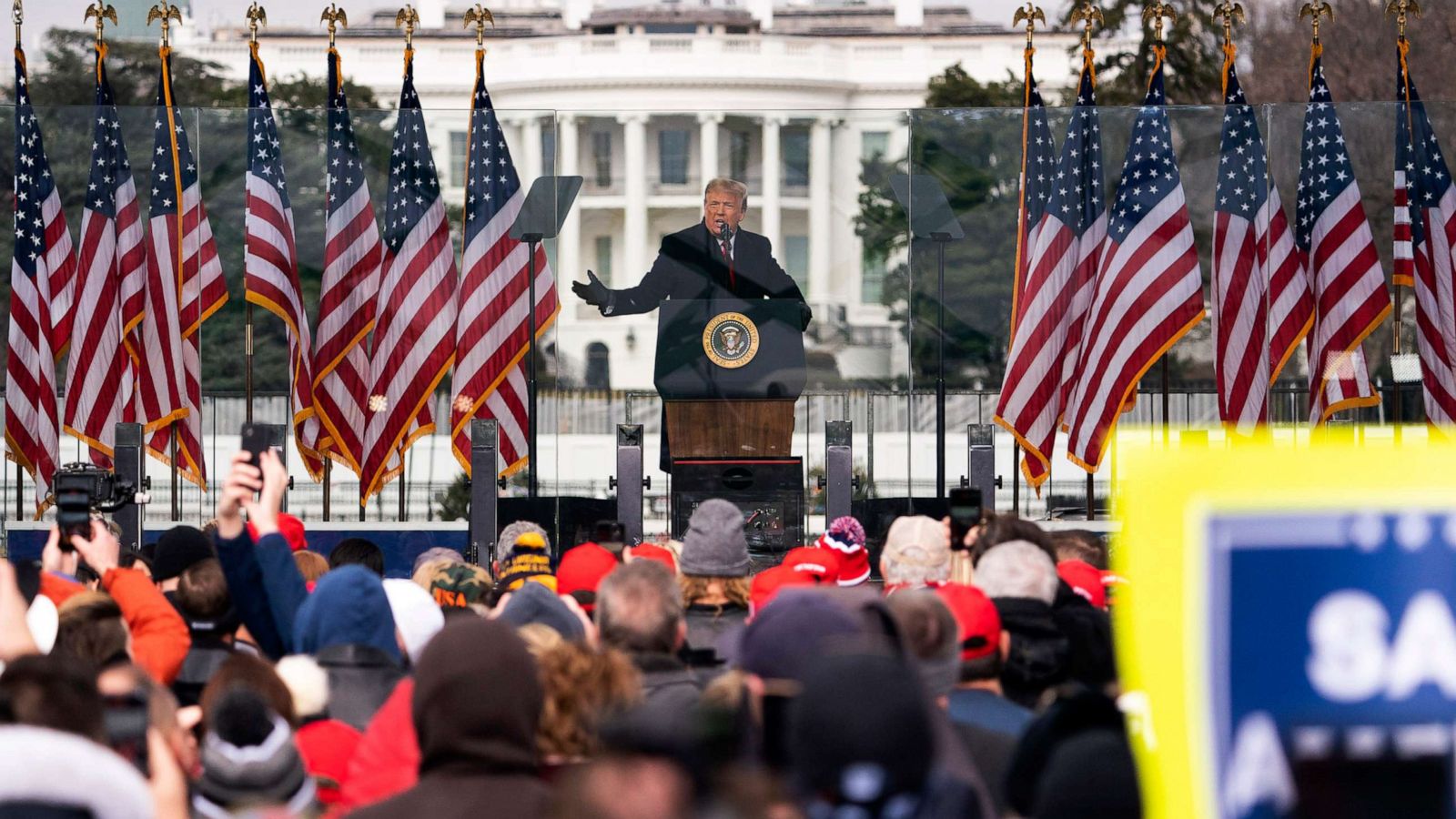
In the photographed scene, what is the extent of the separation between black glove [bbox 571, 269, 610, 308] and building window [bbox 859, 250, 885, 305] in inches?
79.2

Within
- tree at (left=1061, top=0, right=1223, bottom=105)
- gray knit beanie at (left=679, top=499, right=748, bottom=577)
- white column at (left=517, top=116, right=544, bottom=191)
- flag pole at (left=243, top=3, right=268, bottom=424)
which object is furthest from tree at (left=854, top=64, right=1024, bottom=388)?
tree at (left=1061, top=0, right=1223, bottom=105)

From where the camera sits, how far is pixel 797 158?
16.1 m

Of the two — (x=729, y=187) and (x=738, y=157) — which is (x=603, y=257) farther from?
(x=738, y=157)

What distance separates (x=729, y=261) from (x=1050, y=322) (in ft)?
7.84

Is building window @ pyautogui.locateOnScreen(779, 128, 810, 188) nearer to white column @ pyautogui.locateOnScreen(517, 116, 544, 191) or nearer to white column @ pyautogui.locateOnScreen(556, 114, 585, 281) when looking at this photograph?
white column @ pyautogui.locateOnScreen(556, 114, 585, 281)

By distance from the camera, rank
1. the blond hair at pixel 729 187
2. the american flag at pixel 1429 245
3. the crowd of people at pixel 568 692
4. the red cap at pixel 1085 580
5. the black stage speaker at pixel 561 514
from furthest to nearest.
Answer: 1. the blond hair at pixel 729 187
2. the american flag at pixel 1429 245
3. the black stage speaker at pixel 561 514
4. the red cap at pixel 1085 580
5. the crowd of people at pixel 568 692

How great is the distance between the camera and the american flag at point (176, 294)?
1495 centimetres

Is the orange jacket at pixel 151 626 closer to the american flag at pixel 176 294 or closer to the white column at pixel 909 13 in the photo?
the american flag at pixel 176 294

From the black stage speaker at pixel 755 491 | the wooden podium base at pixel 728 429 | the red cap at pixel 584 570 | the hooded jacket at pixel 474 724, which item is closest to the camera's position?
the hooded jacket at pixel 474 724

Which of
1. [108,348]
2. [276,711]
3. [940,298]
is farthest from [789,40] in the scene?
[276,711]

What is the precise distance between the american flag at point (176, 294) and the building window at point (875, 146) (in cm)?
492

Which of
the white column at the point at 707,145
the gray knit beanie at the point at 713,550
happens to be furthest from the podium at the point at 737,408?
the gray knit beanie at the point at 713,550

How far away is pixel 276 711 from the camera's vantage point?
15.2ft

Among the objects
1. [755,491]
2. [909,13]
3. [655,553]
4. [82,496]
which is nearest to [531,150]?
[755,491]
